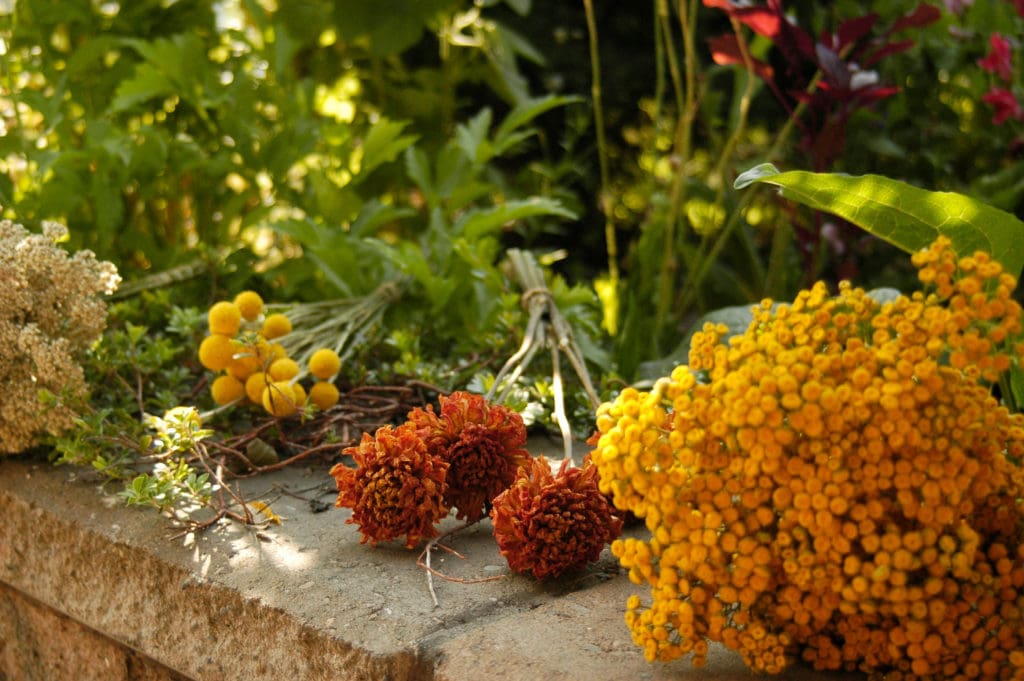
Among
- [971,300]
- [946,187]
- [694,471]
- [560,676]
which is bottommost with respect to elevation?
[946,187]

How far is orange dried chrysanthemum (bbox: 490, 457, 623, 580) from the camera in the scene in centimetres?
117

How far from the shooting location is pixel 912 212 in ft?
3.91

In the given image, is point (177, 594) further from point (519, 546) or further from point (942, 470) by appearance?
point (942, 470)

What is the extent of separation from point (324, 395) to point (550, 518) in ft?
1.96

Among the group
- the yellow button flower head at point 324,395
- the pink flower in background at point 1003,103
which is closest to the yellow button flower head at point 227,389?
the yellow button flower head at point 324,395

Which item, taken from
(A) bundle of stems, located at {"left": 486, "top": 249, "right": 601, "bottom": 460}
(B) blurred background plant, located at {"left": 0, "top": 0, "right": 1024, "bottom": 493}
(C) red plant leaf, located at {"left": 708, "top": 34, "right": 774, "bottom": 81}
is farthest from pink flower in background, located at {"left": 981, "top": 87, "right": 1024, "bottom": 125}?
(A) bundle of stems, located at {"left": 486, "top": 249, "right": 601, "bottom": 460}

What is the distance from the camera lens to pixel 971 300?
941 mm

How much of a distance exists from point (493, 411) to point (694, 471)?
15.2 inches

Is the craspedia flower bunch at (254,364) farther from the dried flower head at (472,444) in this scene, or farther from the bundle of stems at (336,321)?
the dried flower head at (472,444)

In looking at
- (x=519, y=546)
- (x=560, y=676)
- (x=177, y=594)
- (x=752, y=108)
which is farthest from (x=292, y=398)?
(x=752, y=108)

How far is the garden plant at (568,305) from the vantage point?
95cm

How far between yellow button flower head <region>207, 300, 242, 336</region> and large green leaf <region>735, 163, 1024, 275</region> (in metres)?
0.80

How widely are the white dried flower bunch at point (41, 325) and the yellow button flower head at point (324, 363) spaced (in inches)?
13.0

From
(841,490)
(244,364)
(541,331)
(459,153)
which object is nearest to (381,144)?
(459,153)
